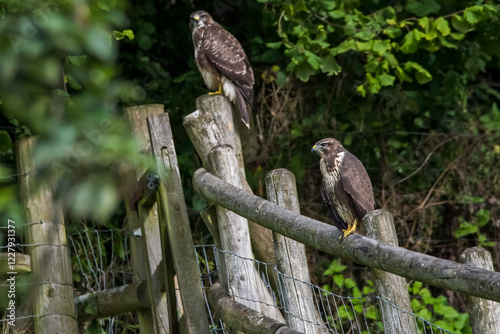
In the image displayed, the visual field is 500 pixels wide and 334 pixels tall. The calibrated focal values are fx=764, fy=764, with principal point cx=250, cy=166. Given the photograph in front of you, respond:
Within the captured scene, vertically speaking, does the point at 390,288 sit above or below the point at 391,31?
below

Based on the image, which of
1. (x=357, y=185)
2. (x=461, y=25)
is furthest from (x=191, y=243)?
(x=461, y=25)

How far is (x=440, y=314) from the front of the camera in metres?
5.45

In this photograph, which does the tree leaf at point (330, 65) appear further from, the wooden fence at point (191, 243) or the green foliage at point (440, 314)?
the wooden fence at point (191, 243)

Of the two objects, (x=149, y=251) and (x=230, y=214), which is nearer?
(x=230, y=214)

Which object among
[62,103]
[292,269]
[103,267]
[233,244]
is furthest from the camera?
[103,267]

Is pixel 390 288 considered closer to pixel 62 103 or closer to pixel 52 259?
pixel 62 103

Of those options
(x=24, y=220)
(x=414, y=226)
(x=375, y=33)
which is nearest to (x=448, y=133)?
(x=414, y=226)

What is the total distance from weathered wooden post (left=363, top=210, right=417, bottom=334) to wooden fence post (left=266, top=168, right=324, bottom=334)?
50 centimetres

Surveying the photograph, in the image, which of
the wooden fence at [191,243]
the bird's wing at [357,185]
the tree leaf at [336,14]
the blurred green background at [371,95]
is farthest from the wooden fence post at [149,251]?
the tree leaf at [336,14]

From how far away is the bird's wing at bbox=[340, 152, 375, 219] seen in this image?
333cm

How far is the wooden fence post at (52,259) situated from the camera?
10.8 ft

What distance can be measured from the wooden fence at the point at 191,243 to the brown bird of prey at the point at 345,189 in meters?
0.40

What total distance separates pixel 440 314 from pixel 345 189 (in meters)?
2.45

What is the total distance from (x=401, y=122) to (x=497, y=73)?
143 cm
